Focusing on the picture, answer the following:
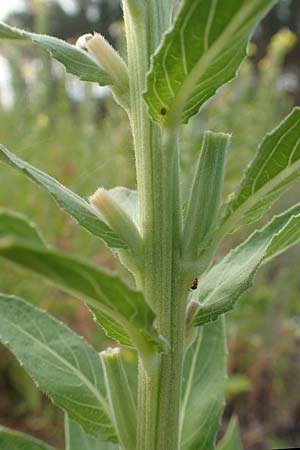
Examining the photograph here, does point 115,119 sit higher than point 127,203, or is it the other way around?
point 115,119

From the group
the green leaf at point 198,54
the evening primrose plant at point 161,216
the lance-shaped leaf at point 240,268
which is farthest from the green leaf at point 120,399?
the green leaf at point 198,54

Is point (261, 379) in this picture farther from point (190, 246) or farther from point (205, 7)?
point (205, 7)

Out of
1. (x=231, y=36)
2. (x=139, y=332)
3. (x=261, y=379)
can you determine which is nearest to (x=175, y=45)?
(x=231, y=36)

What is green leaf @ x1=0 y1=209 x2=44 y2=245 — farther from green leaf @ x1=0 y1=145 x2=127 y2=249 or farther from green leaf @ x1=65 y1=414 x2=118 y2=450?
green leaf @ x1=65 y1=414 x2=118 y2=450

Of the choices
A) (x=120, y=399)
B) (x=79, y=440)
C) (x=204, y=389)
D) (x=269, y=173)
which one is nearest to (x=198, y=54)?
(x=269, y=173)

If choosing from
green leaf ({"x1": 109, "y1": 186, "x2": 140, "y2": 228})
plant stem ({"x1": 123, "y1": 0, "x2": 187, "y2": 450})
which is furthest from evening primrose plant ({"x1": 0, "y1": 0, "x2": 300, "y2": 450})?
green leaf ({"x1": 109, "y1": 186, "x2": 140, "y2": 228})

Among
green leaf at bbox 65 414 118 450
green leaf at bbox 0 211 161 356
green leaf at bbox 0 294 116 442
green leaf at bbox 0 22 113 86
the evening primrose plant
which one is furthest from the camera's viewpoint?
green leaf at bbox 65 414 118 450

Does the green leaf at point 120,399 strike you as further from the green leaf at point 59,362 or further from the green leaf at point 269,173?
the green leaf at point 269,173

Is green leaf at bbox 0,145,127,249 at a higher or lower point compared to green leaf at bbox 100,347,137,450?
higher
